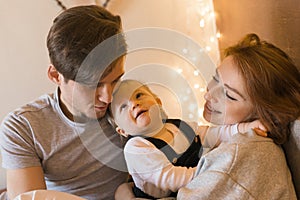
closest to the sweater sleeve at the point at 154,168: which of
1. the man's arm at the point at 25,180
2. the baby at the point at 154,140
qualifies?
the baby at the point at 154,140

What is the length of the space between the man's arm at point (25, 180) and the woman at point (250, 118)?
0.47m

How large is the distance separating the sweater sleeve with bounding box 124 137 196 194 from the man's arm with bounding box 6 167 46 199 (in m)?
0.30

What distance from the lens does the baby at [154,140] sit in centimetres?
101

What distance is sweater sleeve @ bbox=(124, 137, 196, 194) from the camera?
1.00 metres

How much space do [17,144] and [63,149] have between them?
0.15 meters

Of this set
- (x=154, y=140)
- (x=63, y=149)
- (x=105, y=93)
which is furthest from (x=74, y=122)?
(x=154, y=140)

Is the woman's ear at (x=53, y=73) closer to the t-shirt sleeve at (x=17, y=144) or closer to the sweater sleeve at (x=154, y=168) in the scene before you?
the t-shirt sleeve at (x=17, y=144)

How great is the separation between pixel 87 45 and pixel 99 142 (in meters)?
0.38

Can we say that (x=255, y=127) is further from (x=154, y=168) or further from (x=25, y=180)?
(x=25, y=180)

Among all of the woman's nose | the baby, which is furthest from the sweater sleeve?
the woman's nose

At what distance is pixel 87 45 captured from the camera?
1.03 metres

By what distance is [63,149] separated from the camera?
48.0 inches

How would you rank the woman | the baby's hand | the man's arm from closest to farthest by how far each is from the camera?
the woman < the baby's hand < the man's arm

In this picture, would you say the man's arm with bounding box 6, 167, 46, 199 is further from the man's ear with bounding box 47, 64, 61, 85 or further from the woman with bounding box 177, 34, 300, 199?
the woman with bounding box 177, 34, 300, 199
